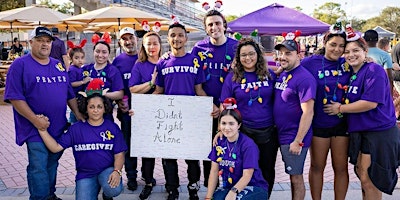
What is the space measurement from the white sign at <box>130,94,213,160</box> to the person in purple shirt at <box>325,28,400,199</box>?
132 cm

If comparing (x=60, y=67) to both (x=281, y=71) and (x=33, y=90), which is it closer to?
(x=33, y=90)

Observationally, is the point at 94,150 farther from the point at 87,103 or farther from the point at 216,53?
the point at 216,53

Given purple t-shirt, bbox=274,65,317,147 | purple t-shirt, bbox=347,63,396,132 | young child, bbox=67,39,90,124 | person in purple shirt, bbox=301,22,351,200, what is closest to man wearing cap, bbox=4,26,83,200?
young child, bbox=67,39,90,124

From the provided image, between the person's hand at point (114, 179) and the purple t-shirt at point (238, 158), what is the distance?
1.02 metres

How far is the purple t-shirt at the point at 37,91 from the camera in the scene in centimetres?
366

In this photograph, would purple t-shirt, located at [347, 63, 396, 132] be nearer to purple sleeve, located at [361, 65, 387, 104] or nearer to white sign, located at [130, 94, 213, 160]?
purple sleeve, located at [361, 65, 387, 104]

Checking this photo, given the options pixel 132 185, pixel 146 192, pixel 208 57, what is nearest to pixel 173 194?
pixel 146 192

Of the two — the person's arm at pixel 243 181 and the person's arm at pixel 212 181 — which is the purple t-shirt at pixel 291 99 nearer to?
the person's arm at pixel 243 181

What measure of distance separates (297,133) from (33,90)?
2.59 metres

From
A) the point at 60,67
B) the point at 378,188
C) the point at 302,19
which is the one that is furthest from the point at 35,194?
the point at 302,19

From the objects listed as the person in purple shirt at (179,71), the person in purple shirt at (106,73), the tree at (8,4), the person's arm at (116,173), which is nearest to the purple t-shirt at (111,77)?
the person in purple shirt at (106,73)

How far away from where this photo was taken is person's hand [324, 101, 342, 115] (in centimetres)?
360

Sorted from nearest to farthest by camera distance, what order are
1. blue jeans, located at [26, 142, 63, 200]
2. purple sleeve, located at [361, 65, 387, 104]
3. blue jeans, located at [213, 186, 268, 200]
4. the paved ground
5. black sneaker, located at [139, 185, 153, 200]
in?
purple sleeve, located at [361, 65, 387, 104] → blue jeans, located at [213, 186, 268, 200] → blue jeans, located at [26, 142, 63, 200] → black sneaker, located at [139, 185, 153, 200] → the paved ground

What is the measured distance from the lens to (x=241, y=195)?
355 centimetres
